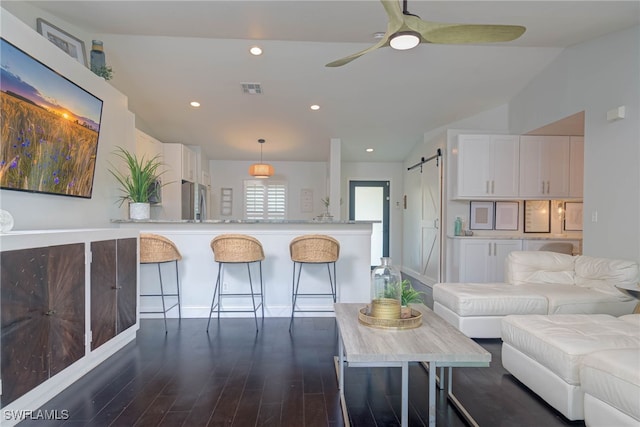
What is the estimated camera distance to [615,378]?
1.55 metres

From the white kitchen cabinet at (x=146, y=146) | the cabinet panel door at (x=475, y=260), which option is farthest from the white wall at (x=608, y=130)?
the white kitchen cabinet at (x=146, y=146)

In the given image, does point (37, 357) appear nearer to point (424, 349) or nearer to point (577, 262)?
point (424, 349)

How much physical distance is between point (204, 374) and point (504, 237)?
4627mm

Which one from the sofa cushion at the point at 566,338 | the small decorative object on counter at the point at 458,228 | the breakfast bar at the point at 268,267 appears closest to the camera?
the sofa cushion at the point at 566,338

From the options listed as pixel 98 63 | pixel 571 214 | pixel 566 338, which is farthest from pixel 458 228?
pixel 98 63

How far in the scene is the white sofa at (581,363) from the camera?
1.53 metres

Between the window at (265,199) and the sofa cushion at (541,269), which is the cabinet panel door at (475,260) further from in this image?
the window at (265,199)

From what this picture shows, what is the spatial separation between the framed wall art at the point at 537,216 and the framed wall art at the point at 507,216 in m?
0.17

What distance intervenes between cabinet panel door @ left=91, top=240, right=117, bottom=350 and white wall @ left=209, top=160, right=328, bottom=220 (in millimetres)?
5428

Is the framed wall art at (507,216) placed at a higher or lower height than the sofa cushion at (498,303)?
higher

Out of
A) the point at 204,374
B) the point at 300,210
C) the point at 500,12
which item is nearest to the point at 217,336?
the point at 204,374

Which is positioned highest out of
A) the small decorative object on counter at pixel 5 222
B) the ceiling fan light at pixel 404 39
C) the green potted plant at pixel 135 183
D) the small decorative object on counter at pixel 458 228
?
the ceiling fan light at pixel 404 39

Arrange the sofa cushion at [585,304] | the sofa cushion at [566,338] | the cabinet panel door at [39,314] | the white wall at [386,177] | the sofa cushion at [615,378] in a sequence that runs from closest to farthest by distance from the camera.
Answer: the sofa cushion at [615,378]
the cabinet panel door at [39,314]
the sofa cushion at [566,338]
the sofa cushion at [585,304]
the white wall at [386,177]

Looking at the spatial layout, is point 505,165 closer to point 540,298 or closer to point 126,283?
point 540,298
